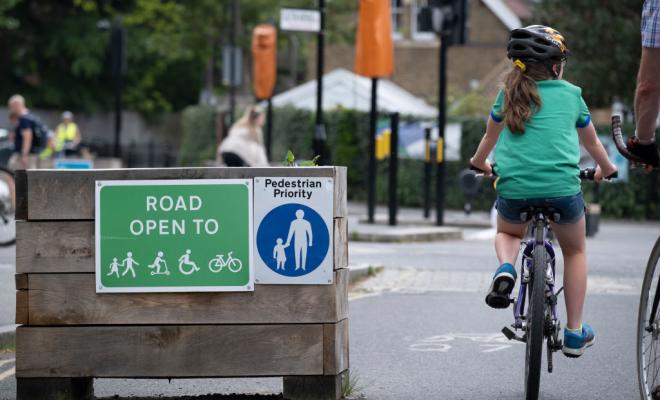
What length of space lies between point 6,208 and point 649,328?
31.7 feet

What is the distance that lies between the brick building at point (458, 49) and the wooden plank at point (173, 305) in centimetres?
3513

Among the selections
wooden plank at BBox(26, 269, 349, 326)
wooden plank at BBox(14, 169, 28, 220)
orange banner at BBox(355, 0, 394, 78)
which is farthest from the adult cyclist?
orange banner at BBox(355, 0, 394, 78)

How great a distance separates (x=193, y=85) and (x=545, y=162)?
5552cm

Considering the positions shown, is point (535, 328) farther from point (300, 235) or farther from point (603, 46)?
point (603, 46)

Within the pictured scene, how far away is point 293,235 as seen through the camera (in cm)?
586

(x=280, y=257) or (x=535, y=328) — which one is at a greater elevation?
(x=280, y=257)

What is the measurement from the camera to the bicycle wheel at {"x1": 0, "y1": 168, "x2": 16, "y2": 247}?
44.6 feet

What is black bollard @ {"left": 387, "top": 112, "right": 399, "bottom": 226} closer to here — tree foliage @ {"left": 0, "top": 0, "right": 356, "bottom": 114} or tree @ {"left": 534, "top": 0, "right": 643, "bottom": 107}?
tree @ {"left": 534, "top": 0, "right": 643, "bottom": 107}

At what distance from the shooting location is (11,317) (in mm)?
8625

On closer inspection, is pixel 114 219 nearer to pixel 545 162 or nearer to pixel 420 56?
pixel 545 162

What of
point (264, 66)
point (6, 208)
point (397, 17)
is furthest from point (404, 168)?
point (397, 17)

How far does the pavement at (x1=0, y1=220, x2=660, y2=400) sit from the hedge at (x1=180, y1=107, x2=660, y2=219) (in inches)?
481

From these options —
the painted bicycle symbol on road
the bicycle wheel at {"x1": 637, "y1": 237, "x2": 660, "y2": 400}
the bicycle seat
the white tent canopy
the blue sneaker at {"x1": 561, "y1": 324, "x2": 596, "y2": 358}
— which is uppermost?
the white tent canopy

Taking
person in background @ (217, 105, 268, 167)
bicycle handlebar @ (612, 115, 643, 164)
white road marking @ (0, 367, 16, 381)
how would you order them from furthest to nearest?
person in background @ (217, 105, 268, 167), white road marking @ (0, 367, 16, 381), bicycle handlebar @ (612, 115, 643, 164)
